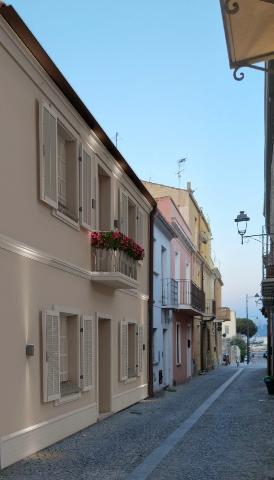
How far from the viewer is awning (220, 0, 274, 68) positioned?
4.04 metres

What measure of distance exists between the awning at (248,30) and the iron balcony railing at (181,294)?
57.2 ft

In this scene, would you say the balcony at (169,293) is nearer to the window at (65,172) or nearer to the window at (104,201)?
the window at (104,201)

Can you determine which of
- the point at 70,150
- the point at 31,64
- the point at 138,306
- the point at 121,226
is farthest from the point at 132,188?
the point at 31,64

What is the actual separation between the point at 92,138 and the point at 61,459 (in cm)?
622

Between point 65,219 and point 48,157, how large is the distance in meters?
1.23

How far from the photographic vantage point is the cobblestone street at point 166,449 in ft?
25.2

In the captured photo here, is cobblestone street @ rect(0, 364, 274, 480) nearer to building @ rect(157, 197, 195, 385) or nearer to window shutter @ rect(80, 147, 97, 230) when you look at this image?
window shutter @ rect(80, 147, 97, 230)

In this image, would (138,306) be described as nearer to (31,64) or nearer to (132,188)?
(132,188)

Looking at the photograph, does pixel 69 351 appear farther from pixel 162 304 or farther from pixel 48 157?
pixel 162 304

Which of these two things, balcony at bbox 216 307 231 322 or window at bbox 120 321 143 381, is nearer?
window at bbox 120 321 143 381

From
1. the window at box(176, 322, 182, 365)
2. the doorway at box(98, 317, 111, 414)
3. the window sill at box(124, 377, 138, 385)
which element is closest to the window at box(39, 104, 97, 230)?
the doorway at box(98, 317, 111, 414)

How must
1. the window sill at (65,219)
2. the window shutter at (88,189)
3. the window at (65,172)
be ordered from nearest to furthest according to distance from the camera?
the window at (65,172) → the window sill at (65,219) → the window shutter at (88,189)

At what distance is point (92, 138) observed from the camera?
12.4m

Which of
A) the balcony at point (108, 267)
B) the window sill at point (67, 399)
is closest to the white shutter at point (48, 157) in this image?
the balcony at point (108, 267)
